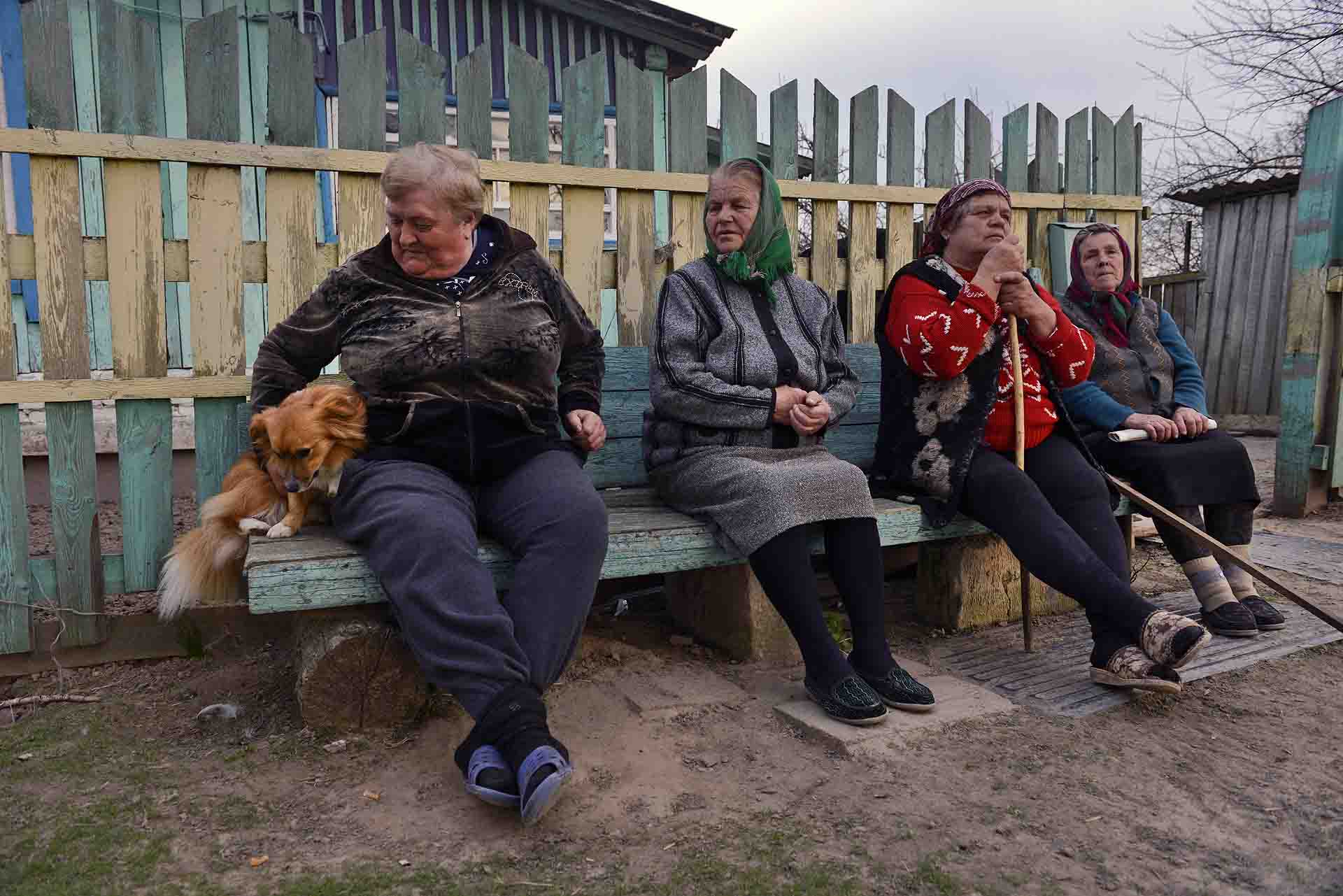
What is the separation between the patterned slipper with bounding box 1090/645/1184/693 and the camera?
109 inches

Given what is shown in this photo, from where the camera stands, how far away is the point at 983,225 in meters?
3.33

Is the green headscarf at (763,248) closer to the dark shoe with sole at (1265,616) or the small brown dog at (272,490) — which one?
the small brown dog at (272,490)

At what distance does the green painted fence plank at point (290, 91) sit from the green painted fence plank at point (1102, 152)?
141 inches

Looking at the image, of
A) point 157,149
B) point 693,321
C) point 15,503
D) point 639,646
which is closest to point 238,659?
point 15,503

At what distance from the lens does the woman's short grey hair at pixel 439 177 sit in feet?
8.80

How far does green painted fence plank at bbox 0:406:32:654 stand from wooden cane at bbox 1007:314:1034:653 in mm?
3294

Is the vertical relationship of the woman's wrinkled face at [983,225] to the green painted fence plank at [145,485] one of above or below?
above

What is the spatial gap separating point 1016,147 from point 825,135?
103 cm

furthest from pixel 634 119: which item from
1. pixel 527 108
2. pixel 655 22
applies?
pixel 655 22

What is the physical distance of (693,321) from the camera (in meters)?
3.18

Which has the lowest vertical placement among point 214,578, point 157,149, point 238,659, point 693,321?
point 238,659

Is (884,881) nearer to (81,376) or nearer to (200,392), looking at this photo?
(200,392)

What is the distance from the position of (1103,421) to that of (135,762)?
11.4 ft

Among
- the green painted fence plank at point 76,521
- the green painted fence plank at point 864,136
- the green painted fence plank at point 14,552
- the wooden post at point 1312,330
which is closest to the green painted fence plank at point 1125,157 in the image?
the green painted fence plank at point 864,136
